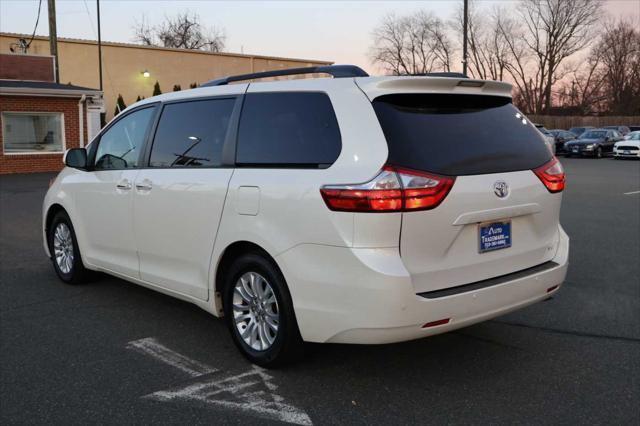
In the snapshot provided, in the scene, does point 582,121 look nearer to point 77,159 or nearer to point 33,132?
point 33,132

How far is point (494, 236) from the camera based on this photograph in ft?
12.1

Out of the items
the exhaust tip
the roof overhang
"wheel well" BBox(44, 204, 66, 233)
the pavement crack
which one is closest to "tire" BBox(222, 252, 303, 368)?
the exhaust tip

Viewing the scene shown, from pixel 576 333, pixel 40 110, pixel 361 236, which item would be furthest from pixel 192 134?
pixel 40 110

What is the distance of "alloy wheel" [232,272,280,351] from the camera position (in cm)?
390

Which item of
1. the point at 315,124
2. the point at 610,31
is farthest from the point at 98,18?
the point at 610,31

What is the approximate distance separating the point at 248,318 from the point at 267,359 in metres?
0.32

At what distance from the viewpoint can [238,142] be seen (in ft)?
13.7

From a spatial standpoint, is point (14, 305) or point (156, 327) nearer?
point (156, 327)

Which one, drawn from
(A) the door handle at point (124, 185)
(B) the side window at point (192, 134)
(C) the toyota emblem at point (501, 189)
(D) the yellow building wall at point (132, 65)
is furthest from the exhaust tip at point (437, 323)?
(D) the yellow building wall at point (132, 65)

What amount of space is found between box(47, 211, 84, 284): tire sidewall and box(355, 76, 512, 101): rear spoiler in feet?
12.0

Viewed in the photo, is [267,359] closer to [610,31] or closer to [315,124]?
[315,124]

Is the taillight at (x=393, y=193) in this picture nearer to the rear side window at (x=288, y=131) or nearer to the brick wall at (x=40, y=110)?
the rear side window at (x=288, y=131)

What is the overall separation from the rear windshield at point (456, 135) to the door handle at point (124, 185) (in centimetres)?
246

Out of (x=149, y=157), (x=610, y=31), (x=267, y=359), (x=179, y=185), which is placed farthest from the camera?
(x=610, y=31)
